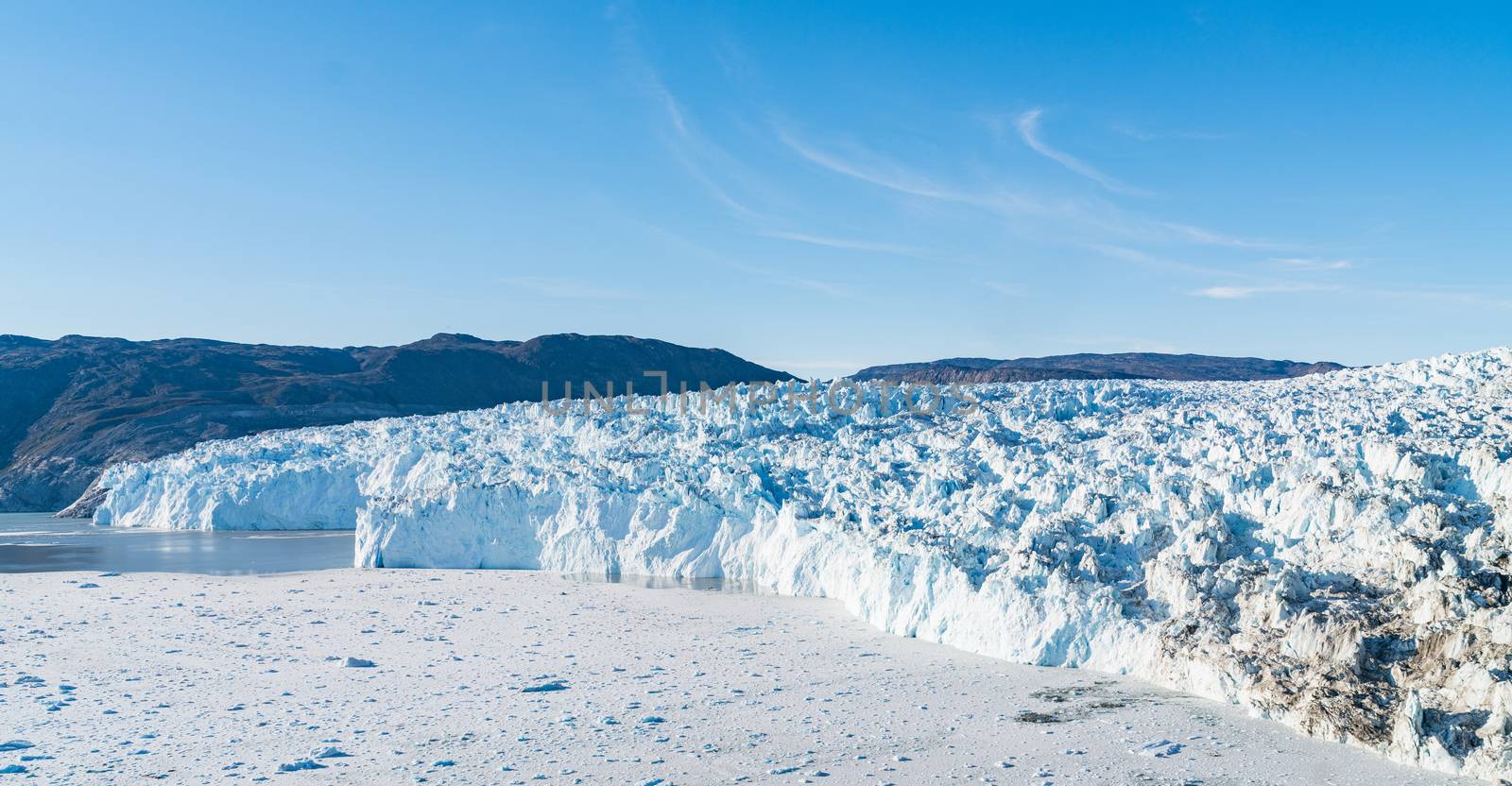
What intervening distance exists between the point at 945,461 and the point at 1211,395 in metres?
13.9

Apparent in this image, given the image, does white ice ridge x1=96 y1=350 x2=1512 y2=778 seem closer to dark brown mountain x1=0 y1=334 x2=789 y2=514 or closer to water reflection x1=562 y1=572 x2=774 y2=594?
water reflection x1=562 y1=572 x2=774 y2=594

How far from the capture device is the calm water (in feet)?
89.5

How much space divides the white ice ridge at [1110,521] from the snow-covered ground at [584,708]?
738 mm

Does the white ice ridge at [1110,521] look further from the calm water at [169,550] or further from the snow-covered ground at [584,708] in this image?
the calm water at [169,550]

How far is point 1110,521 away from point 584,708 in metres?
9.15

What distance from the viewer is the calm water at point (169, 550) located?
2728 cm

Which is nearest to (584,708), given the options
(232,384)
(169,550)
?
(169,550)

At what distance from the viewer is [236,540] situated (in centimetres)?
3478

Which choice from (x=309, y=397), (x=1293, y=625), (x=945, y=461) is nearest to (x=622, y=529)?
(x=945, y=461)

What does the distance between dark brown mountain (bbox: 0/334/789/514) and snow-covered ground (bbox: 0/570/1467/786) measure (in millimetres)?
43084

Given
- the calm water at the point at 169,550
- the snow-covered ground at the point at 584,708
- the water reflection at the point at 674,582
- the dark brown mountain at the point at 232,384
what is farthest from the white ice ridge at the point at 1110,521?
the dark brown mountain at the point at 232,384

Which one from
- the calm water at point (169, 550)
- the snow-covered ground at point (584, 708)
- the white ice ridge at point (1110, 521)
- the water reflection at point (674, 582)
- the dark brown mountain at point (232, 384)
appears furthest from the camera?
the dark brown mountain at point (232, 384)

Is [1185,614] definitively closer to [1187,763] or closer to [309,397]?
[1187,763]

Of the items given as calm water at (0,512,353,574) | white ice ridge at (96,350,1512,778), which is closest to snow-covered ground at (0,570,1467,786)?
white ice ridge at (96,350,1512,778)
